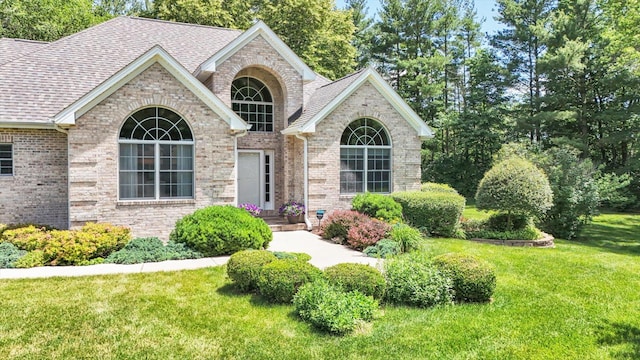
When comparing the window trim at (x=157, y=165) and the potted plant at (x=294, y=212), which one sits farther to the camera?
the potted plant at (x=294, y=212)

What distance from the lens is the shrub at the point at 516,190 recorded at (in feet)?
42.3

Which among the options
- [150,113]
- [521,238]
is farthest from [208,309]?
[521,238]

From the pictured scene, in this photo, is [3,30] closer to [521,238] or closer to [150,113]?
[150,113]

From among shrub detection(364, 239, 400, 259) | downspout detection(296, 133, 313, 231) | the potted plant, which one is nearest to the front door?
the potted plant

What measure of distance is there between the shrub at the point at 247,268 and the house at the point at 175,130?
17.5 feet

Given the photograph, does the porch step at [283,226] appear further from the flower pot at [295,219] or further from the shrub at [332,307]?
the shrub at [332,307]

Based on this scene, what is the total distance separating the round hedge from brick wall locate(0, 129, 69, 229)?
12916 mm

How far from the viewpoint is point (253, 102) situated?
15531 mm

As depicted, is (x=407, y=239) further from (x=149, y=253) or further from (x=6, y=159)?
(x=6, y=159)

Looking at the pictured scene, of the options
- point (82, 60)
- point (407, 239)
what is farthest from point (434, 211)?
point (82, 60)

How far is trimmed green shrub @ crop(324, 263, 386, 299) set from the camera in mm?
6242

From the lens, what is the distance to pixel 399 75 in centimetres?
3569

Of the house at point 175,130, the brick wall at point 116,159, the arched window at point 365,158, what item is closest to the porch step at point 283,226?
the house at point 175,130

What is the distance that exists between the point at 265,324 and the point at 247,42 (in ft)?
37.0
